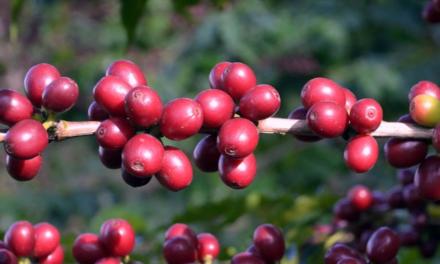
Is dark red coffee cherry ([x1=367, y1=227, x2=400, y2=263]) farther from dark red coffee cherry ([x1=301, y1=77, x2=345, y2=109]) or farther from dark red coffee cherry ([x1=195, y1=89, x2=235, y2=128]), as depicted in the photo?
dark red coffee cherry ([x1=195, y1=89, x2=235, y2=128])

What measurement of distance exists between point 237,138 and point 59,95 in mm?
346

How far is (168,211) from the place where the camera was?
17.8ft

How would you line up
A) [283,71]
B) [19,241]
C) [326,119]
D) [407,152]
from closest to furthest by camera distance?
[326,119]
[407,152]
[19,241]
[283,71]

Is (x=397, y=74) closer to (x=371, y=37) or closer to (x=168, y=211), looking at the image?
(x=371, y=37)

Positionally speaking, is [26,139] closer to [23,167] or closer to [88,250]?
[23,167]

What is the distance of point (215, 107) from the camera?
1403 millimetres

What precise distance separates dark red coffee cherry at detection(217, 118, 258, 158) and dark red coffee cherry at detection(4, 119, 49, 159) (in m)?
0.33

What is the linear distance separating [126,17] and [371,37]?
4.65m

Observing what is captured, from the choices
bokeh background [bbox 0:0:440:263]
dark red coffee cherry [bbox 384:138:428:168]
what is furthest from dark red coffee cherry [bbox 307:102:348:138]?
bokeh background [bbox 0:0:440:263]

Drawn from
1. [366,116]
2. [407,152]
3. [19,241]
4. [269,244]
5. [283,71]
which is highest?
[366,116]

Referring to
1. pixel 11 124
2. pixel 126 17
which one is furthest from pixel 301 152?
pixel 11 124

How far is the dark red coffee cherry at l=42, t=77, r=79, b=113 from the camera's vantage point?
4.49 ft

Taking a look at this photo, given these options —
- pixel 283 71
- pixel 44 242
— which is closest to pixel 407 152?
pixel 44 242

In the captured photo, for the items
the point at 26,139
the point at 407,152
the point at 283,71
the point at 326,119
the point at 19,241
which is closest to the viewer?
the point at 26,139
